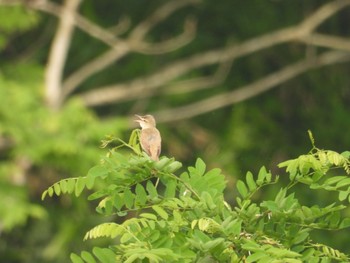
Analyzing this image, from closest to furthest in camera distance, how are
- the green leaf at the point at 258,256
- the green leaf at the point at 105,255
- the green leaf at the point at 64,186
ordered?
1. the green leaf at the point at 258,256
2. the green leaf at the point at 105,255
3. the green leaf at the point at 64,186

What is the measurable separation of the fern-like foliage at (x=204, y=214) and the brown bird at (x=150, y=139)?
0.26 m

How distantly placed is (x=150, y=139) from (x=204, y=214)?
47.1 inches

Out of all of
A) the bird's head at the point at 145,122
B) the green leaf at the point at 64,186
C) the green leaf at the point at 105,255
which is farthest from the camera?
the bird's head at the point at 145,122

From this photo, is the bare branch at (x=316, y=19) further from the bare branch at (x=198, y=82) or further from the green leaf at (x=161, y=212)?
the green leaf at (x=161, y=212)

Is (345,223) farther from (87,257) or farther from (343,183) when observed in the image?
(87,257)

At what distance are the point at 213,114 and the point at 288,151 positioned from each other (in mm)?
1238

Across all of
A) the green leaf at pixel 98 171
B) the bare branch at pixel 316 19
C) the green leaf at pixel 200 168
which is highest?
the bare branch at pixel 316 19

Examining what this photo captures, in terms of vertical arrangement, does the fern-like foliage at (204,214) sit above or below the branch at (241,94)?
below

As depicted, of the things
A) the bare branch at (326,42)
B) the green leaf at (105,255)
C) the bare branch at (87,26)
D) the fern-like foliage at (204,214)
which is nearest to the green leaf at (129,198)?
the fern-like foliage at (204,214)

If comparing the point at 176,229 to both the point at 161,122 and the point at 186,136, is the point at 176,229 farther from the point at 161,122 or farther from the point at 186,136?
the point at 186,136

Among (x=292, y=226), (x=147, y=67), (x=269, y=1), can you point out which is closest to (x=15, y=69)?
(x=147, y=67)

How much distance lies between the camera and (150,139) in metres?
5.32

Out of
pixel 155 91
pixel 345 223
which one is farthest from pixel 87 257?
pixel 155 91

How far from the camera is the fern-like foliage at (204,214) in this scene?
397 cm
